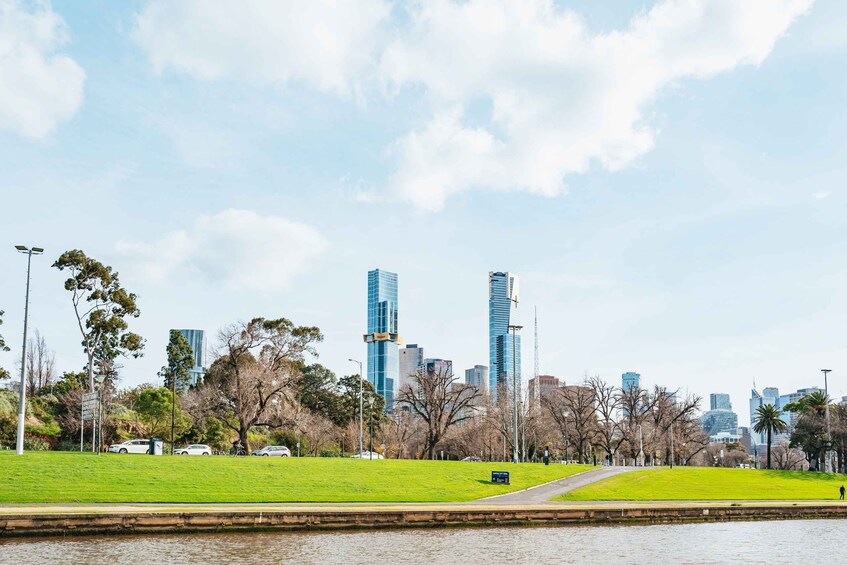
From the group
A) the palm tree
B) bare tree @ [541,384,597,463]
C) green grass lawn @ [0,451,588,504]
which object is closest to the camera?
green grass lawn @ [0,451,588,504]

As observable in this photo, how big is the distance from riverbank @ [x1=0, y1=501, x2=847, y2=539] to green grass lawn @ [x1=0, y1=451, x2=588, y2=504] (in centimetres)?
367

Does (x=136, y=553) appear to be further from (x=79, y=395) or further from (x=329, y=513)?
(x=79, y=395)

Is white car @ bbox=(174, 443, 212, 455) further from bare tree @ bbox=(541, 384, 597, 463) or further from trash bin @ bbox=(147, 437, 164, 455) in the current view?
bare tree @ bbox=(541, 384, 597, 463)

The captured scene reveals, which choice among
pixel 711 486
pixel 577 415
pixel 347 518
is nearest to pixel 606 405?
Result: pixel 577 415

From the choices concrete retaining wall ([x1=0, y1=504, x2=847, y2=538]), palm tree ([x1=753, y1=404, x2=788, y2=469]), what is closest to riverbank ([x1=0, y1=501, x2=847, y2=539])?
concrete retaining wall ([x1=0, y1=504, x2=847, y2=538])

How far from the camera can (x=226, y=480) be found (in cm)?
4319

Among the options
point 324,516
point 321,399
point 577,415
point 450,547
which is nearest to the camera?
point 450,547

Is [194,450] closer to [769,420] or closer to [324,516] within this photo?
[324,516]

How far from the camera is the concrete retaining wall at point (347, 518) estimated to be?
29.7 m

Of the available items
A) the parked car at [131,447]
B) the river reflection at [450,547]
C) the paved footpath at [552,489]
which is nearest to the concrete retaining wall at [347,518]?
the river reflection at [450,547]

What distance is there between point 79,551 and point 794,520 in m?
37.4

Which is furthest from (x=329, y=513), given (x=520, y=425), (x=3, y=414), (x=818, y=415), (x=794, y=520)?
(x=818, y=415)

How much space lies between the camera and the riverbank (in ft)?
98.1

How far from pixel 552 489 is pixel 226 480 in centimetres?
2132
